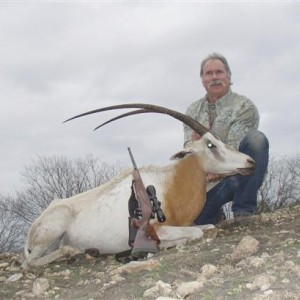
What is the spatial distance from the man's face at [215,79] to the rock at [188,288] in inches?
182

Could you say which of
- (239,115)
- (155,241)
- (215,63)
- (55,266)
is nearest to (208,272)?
(155,241)

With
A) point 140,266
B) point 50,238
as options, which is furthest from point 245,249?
point 50,238

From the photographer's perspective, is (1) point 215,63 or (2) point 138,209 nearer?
(2) point 138,209

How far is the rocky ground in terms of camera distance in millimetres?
3762

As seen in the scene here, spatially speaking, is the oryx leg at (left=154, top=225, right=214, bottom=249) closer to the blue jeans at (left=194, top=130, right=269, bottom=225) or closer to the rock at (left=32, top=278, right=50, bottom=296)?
the blue jeans at (left=194, top=130, right=269, bottom=225)

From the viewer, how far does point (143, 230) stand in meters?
5.75

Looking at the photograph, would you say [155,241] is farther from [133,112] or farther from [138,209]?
[133,112]

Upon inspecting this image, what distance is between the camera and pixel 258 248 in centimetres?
509

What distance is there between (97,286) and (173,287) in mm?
797

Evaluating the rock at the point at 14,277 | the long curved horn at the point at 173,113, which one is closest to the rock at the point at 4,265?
the rock at the point at 14,277

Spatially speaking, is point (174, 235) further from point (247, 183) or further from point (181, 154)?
point (247, 183)

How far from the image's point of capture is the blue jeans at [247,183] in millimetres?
7719

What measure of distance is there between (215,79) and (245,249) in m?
3.72

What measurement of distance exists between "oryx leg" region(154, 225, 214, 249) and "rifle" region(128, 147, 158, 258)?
62cm
